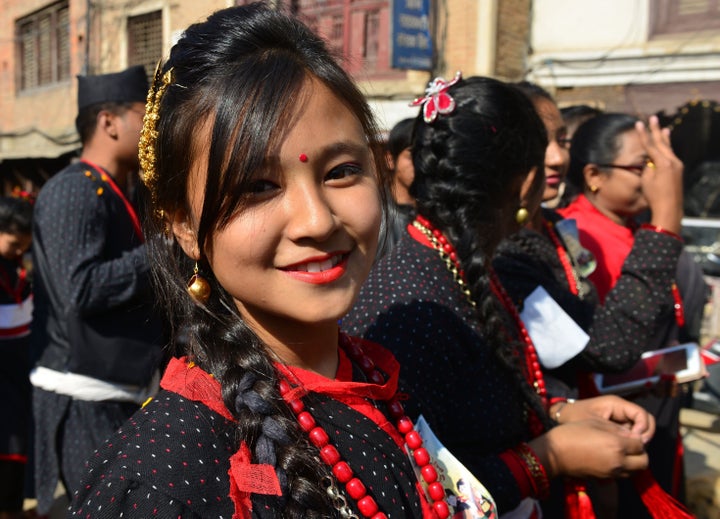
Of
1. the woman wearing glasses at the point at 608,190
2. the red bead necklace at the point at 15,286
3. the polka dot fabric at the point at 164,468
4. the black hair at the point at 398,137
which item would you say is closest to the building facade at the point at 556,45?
the black hair at the point at 398,137

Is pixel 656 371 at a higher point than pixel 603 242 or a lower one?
lower

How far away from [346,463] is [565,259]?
1.65 metres

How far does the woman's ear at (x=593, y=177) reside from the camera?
9.66 feet

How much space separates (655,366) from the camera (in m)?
2.43

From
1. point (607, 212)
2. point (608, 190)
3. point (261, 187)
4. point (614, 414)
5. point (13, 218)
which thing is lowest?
point (614, 414)

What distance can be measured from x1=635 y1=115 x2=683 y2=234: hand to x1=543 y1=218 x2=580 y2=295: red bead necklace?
33cm

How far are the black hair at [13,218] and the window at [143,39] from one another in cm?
792

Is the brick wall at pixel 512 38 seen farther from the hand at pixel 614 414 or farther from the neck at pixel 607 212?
the hand at pixel 614 414

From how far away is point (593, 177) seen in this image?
2.98 meters

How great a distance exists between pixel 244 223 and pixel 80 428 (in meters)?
1.90

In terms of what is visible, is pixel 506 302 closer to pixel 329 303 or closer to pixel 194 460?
pixel 329 303

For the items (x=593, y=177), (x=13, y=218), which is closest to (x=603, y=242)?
(x=593, y=177)

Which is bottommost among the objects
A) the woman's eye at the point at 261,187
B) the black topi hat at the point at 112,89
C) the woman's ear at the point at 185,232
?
the woman's ear at the point at 185,232

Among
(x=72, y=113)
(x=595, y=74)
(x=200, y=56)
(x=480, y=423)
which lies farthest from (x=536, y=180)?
(x=72, y=113)
